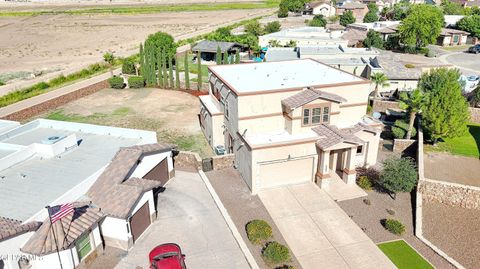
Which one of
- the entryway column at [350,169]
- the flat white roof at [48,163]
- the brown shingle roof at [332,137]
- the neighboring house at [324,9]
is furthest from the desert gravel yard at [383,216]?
the neighboring house at [324,9]

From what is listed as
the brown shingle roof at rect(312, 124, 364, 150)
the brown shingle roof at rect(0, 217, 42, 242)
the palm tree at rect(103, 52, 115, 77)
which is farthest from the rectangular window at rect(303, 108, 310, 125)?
the palm tree at rect(103, 52, 115, 77)

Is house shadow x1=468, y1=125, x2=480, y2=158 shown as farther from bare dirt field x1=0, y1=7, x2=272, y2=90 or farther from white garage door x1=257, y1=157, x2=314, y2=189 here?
bare dirt field x1=0, y1=7, x2=272, y2=90

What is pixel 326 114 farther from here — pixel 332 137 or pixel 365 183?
pixel 365 183

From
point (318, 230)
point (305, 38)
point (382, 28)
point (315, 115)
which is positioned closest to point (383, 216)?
point (318, 230)

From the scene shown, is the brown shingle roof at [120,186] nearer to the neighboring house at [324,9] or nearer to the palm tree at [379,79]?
the palm tree at [379,79]

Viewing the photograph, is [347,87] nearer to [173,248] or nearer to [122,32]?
[173,248]
